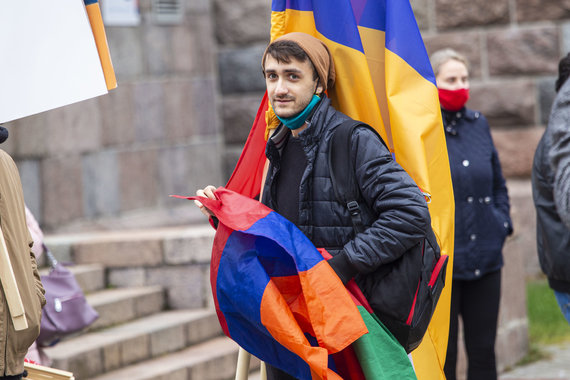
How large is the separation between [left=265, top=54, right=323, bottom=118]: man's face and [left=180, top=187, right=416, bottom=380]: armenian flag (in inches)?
13.2

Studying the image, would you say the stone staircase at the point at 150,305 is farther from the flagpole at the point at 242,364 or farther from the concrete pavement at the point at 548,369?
the flagpole at the point at 242,364

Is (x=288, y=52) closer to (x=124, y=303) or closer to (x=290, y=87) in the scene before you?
(x=290, y=87)

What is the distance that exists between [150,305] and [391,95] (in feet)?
11.6

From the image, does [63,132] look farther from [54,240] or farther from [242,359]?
[242,359]

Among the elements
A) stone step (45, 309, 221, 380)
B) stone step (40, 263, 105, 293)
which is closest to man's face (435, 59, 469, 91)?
stone step (45, 309, 221, 380)

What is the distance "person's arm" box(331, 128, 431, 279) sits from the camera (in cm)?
309

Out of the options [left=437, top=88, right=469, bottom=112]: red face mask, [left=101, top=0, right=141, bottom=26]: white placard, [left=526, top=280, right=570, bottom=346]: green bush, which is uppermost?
[left=101, top=0, right=141, bottom=26]: white placard

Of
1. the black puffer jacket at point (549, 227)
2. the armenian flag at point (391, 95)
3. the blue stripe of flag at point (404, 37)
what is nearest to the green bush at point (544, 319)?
the black puffer jacket at point (549, 227)

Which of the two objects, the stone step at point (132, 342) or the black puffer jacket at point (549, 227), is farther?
the stone step at point (132, 342)

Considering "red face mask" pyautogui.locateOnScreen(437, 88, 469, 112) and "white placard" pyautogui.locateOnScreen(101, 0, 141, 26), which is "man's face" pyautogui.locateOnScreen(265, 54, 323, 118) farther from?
"white placard" pyautogui.locateOnScreen(101, 0, 141, 26)

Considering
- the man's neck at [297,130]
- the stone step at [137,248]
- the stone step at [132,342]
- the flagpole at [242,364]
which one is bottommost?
the stone step at [132,342]

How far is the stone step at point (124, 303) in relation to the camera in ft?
20.6

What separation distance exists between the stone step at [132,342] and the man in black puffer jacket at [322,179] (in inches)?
96.5

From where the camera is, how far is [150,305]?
6.69m
